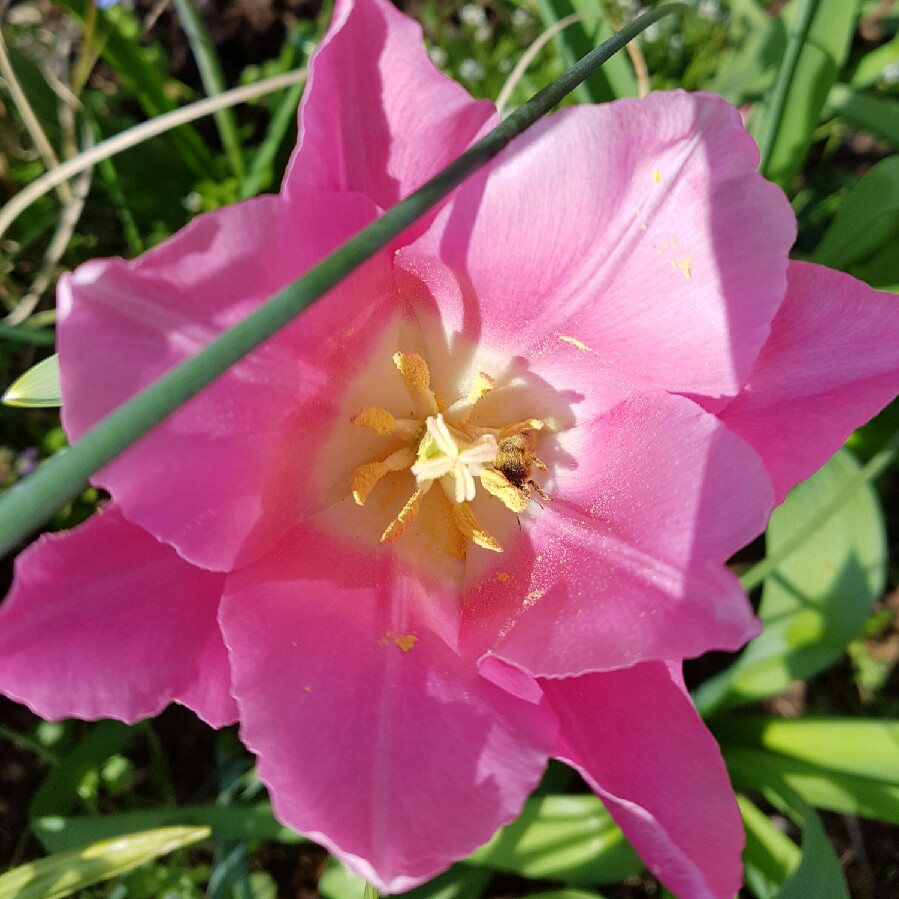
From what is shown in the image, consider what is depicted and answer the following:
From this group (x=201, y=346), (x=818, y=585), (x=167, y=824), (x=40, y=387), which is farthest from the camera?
(x=818, y=585)

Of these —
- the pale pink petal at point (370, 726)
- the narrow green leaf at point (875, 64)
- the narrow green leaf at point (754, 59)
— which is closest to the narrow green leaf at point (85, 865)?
the pale pink petal at point (370, 726)

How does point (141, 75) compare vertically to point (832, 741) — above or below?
above

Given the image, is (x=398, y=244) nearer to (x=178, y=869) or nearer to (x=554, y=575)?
(x=554, y=575)

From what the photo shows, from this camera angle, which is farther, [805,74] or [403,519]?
[805,74]

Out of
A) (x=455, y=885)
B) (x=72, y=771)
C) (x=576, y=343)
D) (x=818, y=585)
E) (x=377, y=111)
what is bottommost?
(x=455, y=885)

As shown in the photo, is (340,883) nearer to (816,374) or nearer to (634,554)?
(634,554)

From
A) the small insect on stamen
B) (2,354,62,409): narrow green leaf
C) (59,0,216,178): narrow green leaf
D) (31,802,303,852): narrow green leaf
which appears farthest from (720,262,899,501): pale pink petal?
(59,0,216,178): narrow green leaf

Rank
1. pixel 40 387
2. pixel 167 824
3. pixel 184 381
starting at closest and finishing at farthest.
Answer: pixel 184 381, pixel 40 387, pixel 167 824

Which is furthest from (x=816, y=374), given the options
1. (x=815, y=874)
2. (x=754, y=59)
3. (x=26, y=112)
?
(x=26, y=112)
